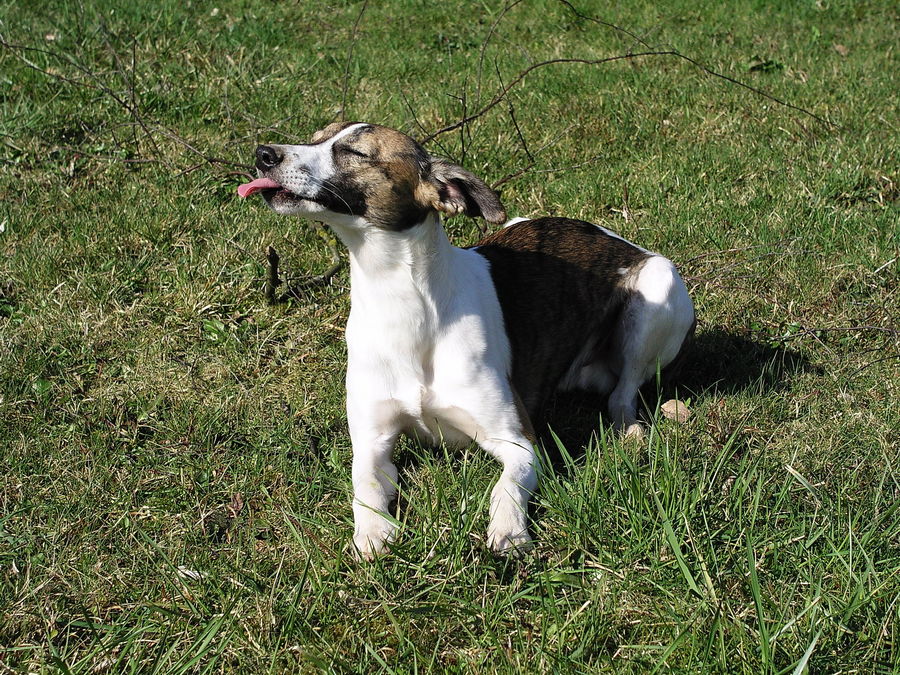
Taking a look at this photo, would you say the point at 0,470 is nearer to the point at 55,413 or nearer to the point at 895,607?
the point at 55,413

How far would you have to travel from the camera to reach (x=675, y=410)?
384 centimetres

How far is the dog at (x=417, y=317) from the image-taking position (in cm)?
312

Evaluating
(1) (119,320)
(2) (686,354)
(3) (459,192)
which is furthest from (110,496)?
(2) (686,354)

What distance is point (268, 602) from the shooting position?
274 centimetres

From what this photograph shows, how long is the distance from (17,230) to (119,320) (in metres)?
1.02

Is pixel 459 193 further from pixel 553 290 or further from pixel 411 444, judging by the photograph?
pixel 411 444

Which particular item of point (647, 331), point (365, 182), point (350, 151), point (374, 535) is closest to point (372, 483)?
point (374, 535)

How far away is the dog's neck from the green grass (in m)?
0.63

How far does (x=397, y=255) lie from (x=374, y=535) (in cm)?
95

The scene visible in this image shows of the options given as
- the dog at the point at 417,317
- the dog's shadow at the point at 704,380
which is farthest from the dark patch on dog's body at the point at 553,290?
the dog's shadow at the point at 704,380

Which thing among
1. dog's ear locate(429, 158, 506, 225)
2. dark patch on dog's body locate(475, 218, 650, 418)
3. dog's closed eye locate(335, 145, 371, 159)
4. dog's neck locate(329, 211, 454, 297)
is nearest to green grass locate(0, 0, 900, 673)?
dark patch on dog's body locate(475, 218, 650, 418)

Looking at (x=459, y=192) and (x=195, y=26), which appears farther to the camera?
(x=195, y=26)

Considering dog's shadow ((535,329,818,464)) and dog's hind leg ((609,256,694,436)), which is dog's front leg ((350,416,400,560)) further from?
dog's hind leg ((609,256,694,436))

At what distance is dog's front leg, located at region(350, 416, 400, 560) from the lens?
10.1ft
